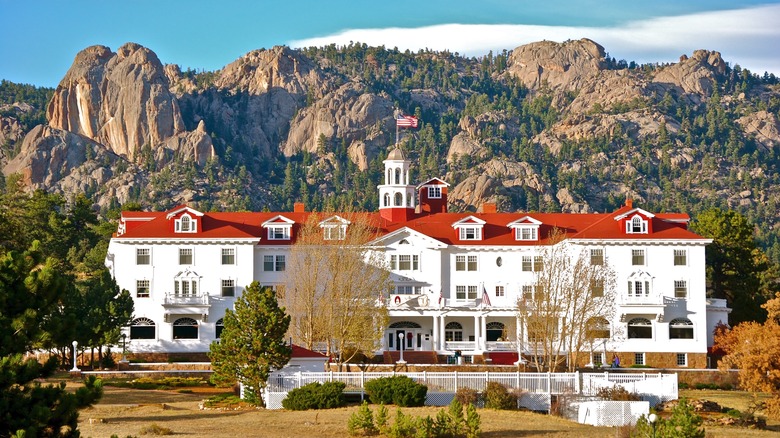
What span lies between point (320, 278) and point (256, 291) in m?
29.5

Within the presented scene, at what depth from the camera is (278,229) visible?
10194cm

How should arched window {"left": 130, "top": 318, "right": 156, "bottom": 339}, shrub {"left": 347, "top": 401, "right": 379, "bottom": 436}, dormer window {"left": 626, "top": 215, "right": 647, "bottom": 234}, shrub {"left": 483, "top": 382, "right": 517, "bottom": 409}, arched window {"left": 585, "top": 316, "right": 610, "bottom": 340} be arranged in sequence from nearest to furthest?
shrub {"left": 347, "top": 401, "right": 379, "bottom": 436} → shrub {"left": 483, "top": 382, "right": 517, "bottom": 409} → arched window {"left": 585, "top": 316, "right": 610, "bottom": 340} → arched window {"left": 130, "top": 318, "right": 156, "bottom": 339} → dormer window {"left": 626, "top": 215, "right": 647, "bottom": 234}

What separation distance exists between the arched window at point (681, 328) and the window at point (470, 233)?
16239mm

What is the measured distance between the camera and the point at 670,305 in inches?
3856

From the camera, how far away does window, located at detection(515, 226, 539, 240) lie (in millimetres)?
102438

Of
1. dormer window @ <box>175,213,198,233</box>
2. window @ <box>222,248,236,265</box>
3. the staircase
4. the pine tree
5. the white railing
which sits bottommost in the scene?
the staircase

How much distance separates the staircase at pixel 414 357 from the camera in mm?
92312

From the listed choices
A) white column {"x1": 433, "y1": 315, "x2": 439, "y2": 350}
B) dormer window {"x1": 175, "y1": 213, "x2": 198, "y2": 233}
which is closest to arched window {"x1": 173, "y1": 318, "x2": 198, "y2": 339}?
dormer window {"x1": 175, "y1": 213, "x2": 198, "y2": 233}

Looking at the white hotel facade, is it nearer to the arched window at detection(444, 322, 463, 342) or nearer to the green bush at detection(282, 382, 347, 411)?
the arched window at detection(444, 322, 463, 342)

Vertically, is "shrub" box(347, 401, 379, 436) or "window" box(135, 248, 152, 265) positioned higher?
"window" box(135, 248, 152, 265)

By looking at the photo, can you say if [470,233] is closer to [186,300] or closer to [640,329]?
[640,329]

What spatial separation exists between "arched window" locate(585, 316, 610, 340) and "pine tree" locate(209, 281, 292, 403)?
2924cm

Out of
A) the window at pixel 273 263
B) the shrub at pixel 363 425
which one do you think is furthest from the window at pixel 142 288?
the shrub at pixel 363 425

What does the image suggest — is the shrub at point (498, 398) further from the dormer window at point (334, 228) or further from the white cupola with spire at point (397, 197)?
the white cupola with spire at point (397, 197)
